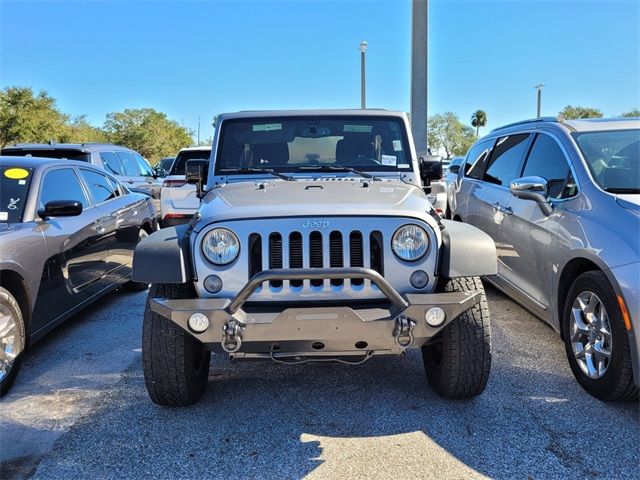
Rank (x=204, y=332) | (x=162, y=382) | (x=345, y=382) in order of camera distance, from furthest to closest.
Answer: (x=345, y=382) → (x=162, y=382) → (x=204, y=332)

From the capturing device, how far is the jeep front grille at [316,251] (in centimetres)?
291

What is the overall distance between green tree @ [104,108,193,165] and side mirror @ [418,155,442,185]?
42.7 m

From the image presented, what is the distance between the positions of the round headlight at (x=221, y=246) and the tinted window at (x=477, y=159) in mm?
3828

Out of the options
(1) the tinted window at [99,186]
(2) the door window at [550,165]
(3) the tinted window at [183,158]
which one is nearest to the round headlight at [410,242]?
(2) the door window at [550,165]

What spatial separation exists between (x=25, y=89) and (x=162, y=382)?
31.6 meters

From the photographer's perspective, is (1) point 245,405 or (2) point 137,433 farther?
(1) point 245,405

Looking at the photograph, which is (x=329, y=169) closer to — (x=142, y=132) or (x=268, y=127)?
(x=268, y=127)

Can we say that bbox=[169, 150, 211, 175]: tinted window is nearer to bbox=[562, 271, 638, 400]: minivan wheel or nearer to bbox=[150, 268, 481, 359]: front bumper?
bbox=[150, 268, 481, 359]: front bumper

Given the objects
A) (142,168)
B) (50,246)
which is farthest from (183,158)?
(50,246)

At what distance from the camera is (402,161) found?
171 inches

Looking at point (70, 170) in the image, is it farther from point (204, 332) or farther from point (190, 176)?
point (204, 332)

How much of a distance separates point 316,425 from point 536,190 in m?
2.37

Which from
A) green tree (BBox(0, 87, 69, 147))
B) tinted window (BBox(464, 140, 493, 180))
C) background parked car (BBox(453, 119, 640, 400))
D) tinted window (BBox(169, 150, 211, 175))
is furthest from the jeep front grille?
green tree (BBox(0, 87, 69, 147))

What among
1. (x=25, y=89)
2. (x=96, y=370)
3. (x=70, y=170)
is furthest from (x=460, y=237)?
(x=25, y=89)
